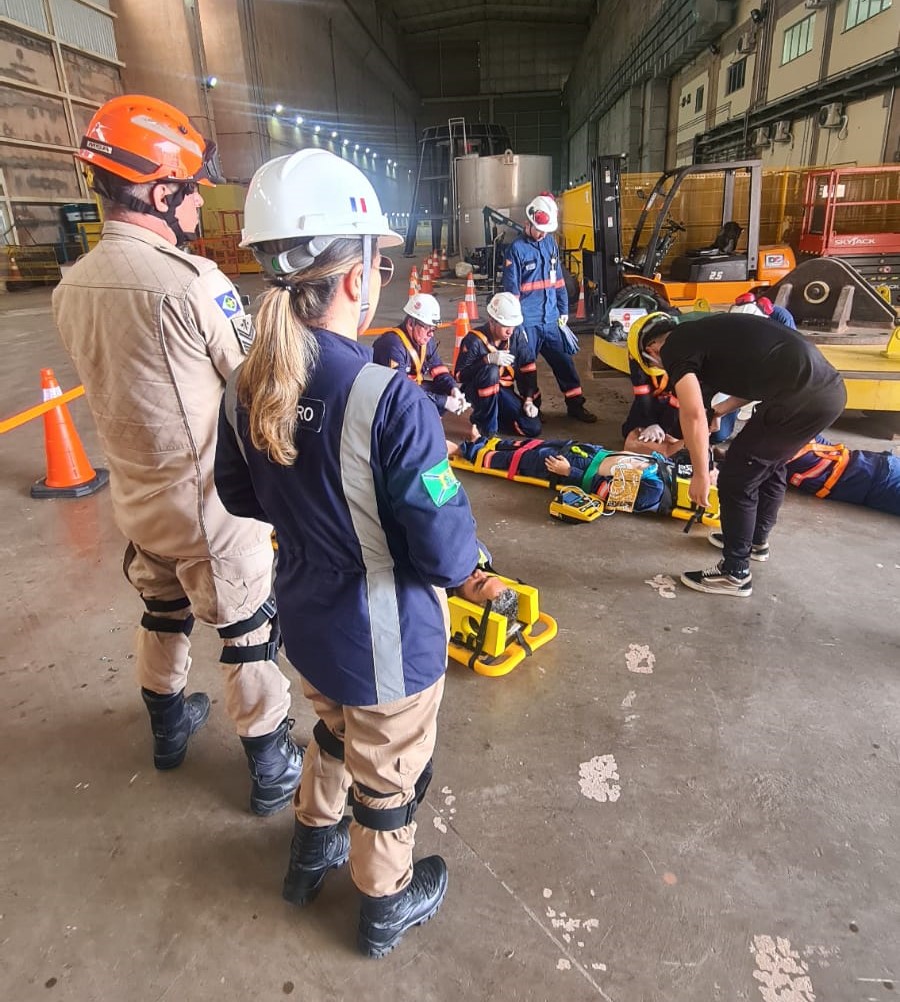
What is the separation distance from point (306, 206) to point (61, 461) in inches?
172

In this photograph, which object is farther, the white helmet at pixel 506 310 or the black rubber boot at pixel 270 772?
the white helmet at pixel 506 310

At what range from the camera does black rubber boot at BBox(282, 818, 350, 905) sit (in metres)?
1.85

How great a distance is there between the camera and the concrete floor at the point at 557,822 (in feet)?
5.67

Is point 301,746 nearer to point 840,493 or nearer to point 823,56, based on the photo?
point 840,493

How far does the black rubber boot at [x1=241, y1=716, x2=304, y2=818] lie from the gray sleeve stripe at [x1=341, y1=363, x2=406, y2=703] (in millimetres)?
890

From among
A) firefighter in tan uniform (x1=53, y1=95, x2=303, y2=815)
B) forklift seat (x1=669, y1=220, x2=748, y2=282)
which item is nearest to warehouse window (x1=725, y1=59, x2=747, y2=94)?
forklift seat (x1=669, y1=220, x2=748, y2=282)

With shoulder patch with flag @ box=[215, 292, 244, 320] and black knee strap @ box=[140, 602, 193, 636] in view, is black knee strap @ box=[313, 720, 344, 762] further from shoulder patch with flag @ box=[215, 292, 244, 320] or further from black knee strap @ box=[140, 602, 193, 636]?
shoulder patch with flag @ box=[215, 292, 244, 320]

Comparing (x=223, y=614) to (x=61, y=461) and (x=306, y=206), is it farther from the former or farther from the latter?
(x=61, y=461)

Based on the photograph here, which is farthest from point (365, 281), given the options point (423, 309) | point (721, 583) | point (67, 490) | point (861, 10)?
point (861, 10)

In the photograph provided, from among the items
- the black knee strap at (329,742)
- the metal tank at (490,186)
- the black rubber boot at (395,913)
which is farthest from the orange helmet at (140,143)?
the metal tank at (490,186)

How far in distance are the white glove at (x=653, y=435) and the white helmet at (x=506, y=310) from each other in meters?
1.51

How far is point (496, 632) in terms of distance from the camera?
2805 mm

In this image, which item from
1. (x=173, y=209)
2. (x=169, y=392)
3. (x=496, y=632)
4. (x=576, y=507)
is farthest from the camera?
(x=576, y=507)

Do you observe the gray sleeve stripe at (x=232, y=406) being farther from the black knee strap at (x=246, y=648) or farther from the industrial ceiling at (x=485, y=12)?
the industrial ceiling at (x=485, y=12)
